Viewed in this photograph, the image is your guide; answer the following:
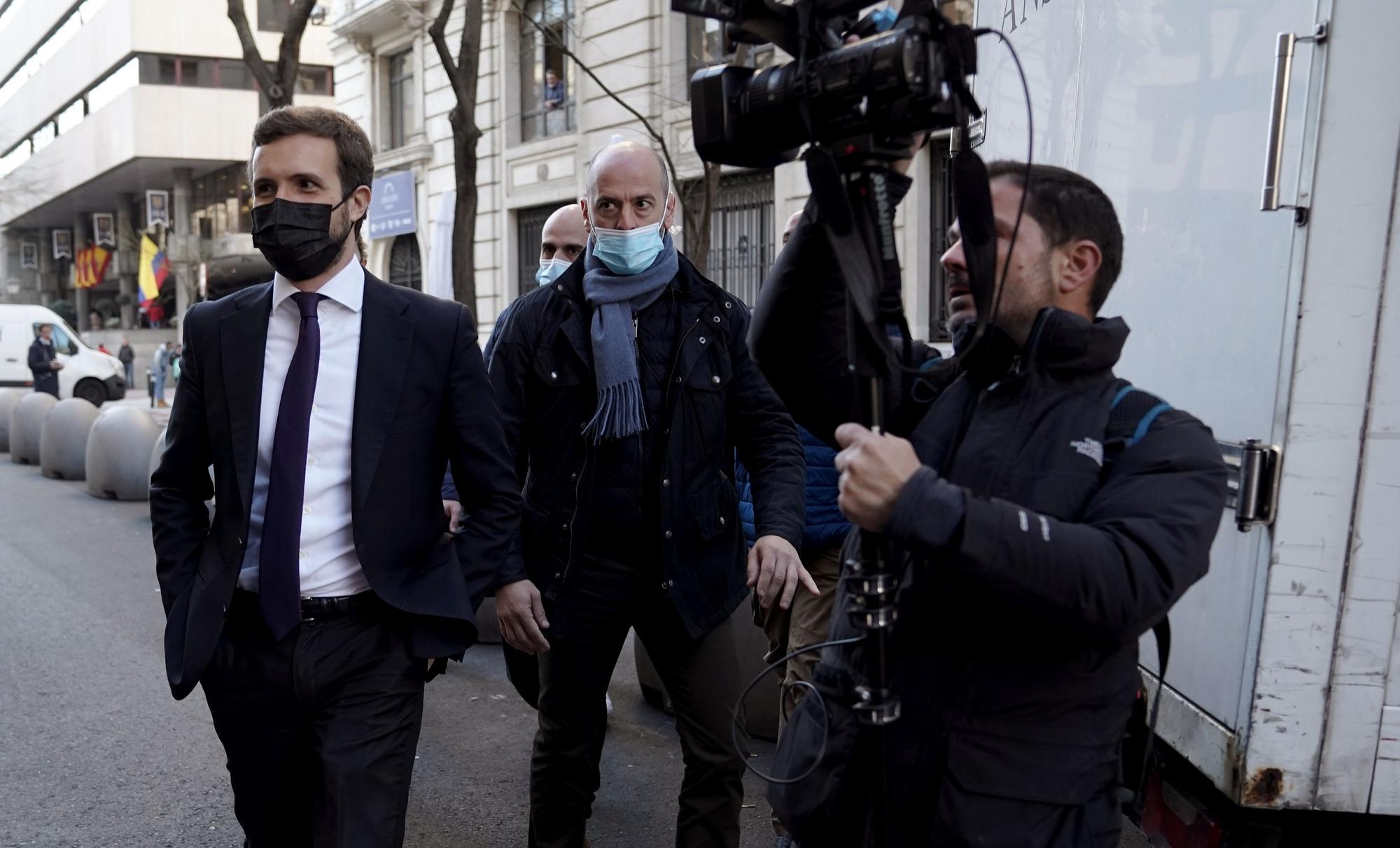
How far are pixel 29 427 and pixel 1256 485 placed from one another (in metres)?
16.7

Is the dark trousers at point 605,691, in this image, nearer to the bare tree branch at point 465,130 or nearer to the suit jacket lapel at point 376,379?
the suit jacket lapel at point 376,379

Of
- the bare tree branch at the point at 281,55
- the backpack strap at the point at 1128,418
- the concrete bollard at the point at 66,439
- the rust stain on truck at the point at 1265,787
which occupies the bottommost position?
the concrete bollard at the point at 66,439

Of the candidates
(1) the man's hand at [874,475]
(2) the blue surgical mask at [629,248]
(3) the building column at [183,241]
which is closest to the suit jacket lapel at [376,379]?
(2) the blue surgical mask at [629,248]

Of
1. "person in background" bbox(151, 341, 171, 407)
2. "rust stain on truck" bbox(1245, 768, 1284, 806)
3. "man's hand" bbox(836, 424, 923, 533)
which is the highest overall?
"man's hand" bbox(836, 424, 923, 533)

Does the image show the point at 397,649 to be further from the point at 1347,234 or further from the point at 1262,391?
the point at 1347,234

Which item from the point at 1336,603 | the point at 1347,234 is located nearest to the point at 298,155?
the point at 1347,234

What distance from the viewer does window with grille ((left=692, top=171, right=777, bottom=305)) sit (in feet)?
47.9

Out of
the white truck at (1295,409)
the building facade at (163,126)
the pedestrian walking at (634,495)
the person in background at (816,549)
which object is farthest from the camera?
the building facade at (163,126)

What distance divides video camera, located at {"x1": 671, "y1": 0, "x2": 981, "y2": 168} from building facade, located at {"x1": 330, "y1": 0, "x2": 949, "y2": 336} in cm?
948

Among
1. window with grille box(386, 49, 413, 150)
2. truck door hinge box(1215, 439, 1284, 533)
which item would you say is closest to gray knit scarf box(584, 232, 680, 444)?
truck door hinge box(1215, 439, 1284, 533)

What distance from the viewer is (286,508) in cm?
269

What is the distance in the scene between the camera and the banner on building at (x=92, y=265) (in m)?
53.6

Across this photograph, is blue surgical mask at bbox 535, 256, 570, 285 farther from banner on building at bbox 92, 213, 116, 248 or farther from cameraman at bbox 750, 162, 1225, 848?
banner on building at bbox 92, 213, 116, 248

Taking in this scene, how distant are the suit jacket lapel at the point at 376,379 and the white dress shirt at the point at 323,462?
0.03m
